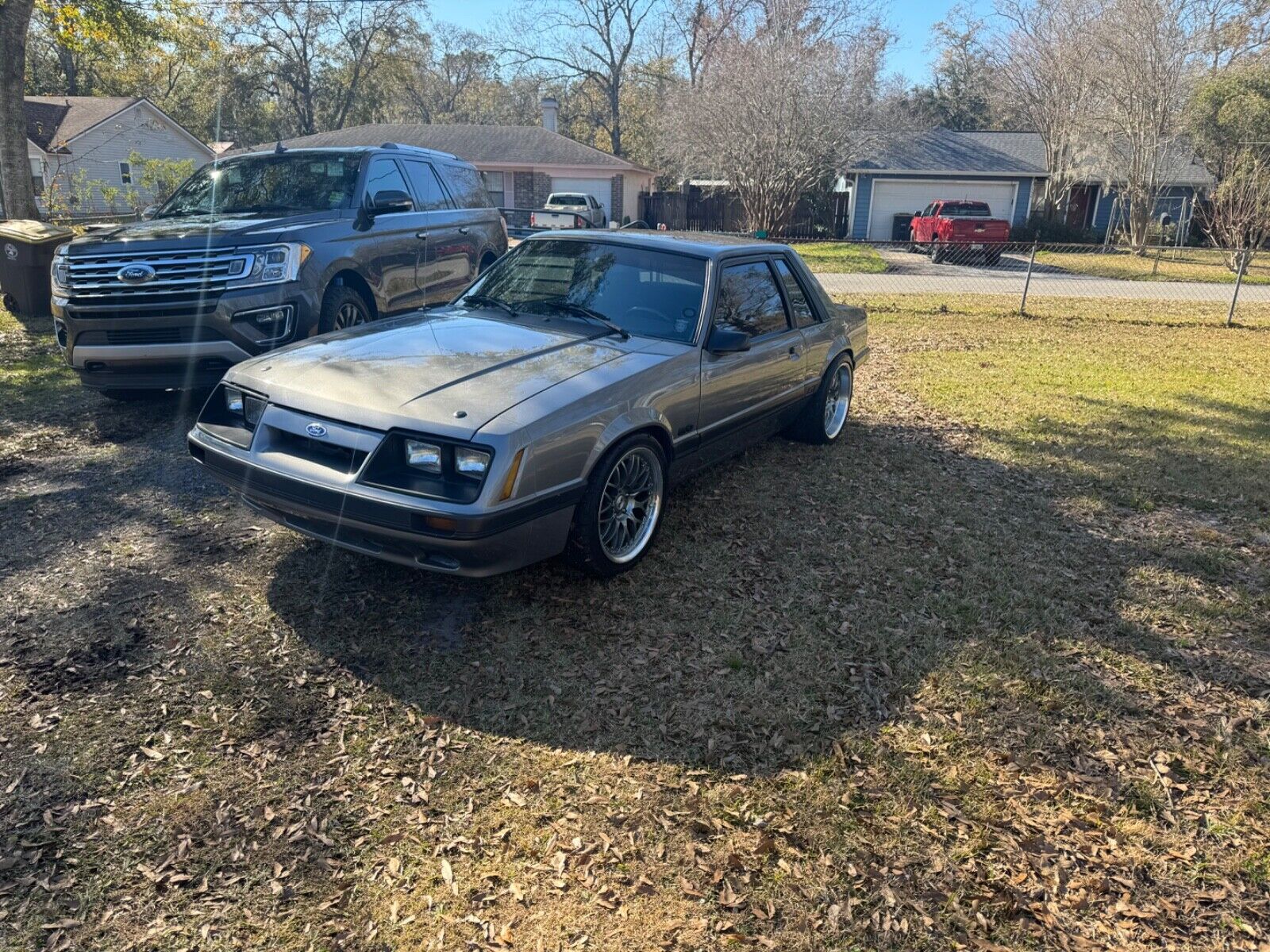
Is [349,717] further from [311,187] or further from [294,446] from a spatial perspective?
[311,187]

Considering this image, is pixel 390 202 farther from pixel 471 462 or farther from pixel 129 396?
pixel 471 462

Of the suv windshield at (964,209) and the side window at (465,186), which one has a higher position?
the suv windshield at (964,209)

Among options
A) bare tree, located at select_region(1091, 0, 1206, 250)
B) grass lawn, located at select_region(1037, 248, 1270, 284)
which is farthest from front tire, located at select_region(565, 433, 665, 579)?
bare tree, located at select_region(1091, 0, 1206, 250)

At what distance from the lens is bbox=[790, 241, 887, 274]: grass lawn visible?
69.7 ft

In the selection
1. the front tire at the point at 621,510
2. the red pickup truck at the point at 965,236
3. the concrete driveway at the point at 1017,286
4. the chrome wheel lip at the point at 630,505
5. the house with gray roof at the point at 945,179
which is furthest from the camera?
the house with gray roof at the point at 945,179

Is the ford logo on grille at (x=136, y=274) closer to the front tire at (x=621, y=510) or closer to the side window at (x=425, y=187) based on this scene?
the side window at (x=425, y=187)

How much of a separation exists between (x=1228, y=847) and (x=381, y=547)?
3.20 meters

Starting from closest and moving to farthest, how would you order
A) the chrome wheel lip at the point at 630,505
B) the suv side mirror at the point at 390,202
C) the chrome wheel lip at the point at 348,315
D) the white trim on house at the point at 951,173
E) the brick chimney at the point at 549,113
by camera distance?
the chrome wheel lip at the point at 630,505 → the chrome wheel lip at the point at 348,315 → the suv side mirror at the point at 390,202 → the white trim on house at the point at 951,173 → the brick chimney at the point at 549,113

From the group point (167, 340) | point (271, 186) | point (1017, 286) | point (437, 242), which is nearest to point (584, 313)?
point (167, 340)

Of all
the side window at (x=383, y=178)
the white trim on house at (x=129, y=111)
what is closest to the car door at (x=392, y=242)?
the side window at (x=383, y=178)

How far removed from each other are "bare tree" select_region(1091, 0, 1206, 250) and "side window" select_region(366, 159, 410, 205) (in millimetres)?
27693

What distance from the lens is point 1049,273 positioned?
22469 millimetres

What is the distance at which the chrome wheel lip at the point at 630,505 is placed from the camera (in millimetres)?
4086

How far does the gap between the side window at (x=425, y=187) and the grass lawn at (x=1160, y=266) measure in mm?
18489
